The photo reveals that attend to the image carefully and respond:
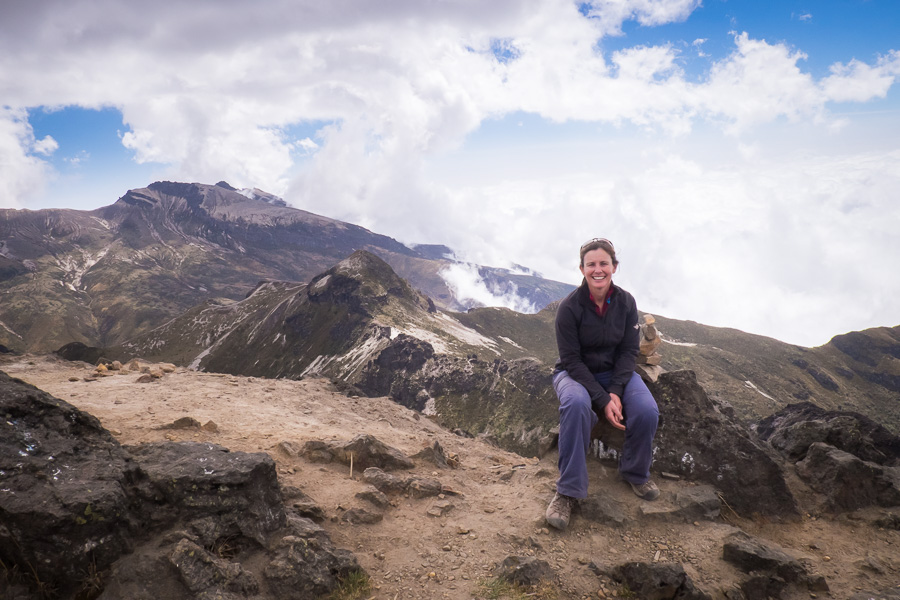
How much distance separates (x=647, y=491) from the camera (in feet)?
29.6

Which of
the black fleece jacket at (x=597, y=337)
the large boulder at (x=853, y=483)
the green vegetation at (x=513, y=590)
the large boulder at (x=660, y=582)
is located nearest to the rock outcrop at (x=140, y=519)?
the green vegetation at (x=513, y=590)

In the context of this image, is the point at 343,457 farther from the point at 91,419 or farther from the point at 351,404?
the point at 351,404

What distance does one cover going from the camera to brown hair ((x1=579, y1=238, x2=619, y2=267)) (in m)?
9.34

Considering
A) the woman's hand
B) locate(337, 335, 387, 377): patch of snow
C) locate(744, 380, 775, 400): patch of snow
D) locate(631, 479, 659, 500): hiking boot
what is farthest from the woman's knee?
locate(744, 380, 775, 400): patch of snow

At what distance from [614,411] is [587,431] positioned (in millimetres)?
707

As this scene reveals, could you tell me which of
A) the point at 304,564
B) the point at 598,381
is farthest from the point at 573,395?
the point at 304,564

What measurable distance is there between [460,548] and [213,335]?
19819 cm

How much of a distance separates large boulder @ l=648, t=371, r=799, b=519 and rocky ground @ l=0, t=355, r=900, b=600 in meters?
0.29

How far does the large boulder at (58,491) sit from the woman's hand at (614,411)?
7.94m

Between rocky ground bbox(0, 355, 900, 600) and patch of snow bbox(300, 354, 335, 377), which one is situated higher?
rocky ground bbox(0, 355, 900, 600)

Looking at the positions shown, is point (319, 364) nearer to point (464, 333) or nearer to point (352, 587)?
point (464, 333)

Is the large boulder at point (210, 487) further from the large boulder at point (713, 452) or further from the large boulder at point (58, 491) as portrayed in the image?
the large boulder at point (713, 452)

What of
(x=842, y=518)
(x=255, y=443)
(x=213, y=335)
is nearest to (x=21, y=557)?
(x=255, y=443)

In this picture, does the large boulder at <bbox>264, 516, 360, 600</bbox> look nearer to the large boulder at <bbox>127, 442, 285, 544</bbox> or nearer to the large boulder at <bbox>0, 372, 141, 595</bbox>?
the large boulder at <bbox>127, 442, 285, 544</bbox>
